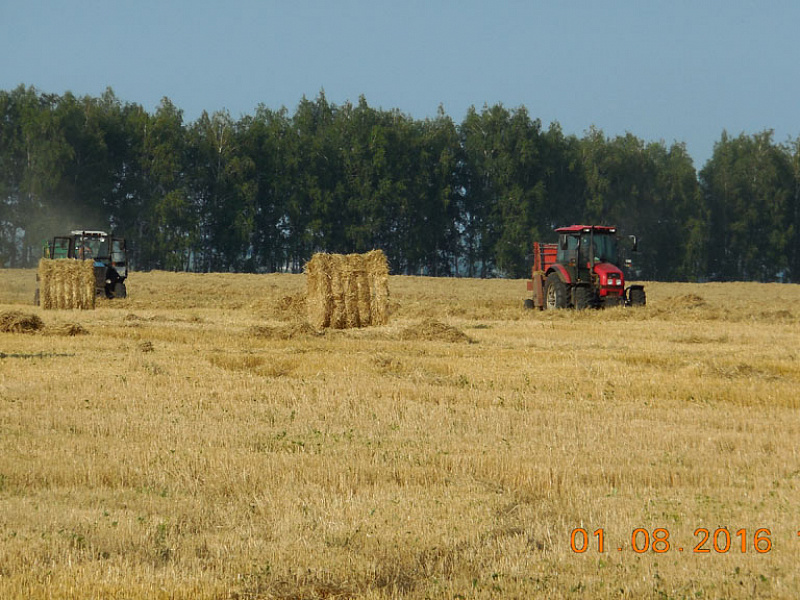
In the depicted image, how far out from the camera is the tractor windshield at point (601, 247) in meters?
25.5

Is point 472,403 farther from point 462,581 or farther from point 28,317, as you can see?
point 28,317

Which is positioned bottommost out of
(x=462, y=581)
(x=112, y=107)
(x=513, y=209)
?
Result: (x=462, y=581)

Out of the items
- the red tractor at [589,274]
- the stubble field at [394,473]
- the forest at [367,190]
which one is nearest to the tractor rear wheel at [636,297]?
the red tractor at [589,274]

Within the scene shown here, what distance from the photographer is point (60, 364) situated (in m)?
13.0

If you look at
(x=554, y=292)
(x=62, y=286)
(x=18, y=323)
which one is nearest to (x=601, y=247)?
(x=554, y=292)

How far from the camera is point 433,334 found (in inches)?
725

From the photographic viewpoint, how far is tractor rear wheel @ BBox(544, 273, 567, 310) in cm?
2531

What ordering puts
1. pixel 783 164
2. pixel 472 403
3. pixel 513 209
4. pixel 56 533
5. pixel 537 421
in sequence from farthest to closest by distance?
pixel 783 164 < pixel 513 209 < pixel 472 403 < pixel 537 421 < pixel 56 533

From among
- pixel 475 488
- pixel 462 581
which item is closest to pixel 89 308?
pixel 475 488

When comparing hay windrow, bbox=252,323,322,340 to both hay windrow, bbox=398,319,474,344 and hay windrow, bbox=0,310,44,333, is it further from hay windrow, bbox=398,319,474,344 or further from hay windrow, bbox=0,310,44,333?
hay windrow, bbox=0,310,44,333

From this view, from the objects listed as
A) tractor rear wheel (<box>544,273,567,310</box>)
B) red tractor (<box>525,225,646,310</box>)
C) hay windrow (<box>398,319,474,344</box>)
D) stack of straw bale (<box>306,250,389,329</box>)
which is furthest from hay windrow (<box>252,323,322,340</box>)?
red tractor (<box>525,225,646,310</box>)

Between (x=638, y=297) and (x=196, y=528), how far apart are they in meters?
20.8
